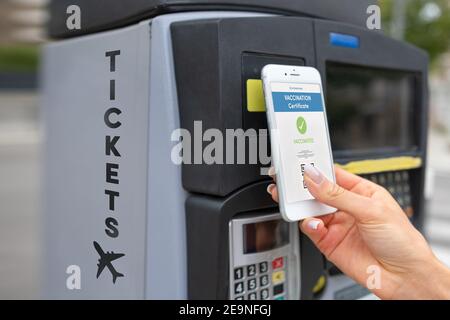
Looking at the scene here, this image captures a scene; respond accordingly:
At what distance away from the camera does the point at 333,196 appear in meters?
0.94

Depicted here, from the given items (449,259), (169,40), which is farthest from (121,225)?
(449,259)

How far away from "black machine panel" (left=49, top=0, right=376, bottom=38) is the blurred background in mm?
207

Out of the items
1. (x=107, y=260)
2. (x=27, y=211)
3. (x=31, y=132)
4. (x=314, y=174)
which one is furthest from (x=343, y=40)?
(x=31, y=132)

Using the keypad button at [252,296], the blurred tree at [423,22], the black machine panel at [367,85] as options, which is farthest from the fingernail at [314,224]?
the blurred tree at [423,22]

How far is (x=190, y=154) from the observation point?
1.01m

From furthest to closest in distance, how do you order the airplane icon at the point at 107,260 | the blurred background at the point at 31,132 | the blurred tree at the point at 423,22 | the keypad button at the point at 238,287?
the blurred tree at the point at 423,22
the blurred background at the point at 31,132
the airplane icon at the point at 107,260
the keypad button at the point at 238,287

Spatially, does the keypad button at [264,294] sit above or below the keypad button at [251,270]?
below

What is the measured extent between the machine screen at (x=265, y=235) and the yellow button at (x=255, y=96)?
0.82ft

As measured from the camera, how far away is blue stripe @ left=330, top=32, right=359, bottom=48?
119 cm

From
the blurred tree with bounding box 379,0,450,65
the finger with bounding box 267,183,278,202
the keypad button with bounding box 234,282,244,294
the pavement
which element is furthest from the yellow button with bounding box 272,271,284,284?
the blurred tree with bounding box 379,0,450,65

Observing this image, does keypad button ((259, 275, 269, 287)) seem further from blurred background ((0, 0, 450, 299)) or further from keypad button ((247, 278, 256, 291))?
blurred background ((0, 0, 450, 299))

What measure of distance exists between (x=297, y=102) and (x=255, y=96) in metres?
0.09

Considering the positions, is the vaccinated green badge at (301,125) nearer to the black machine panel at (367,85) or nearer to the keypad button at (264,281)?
the black machine panel at (367,85)

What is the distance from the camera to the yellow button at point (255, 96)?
100cm
